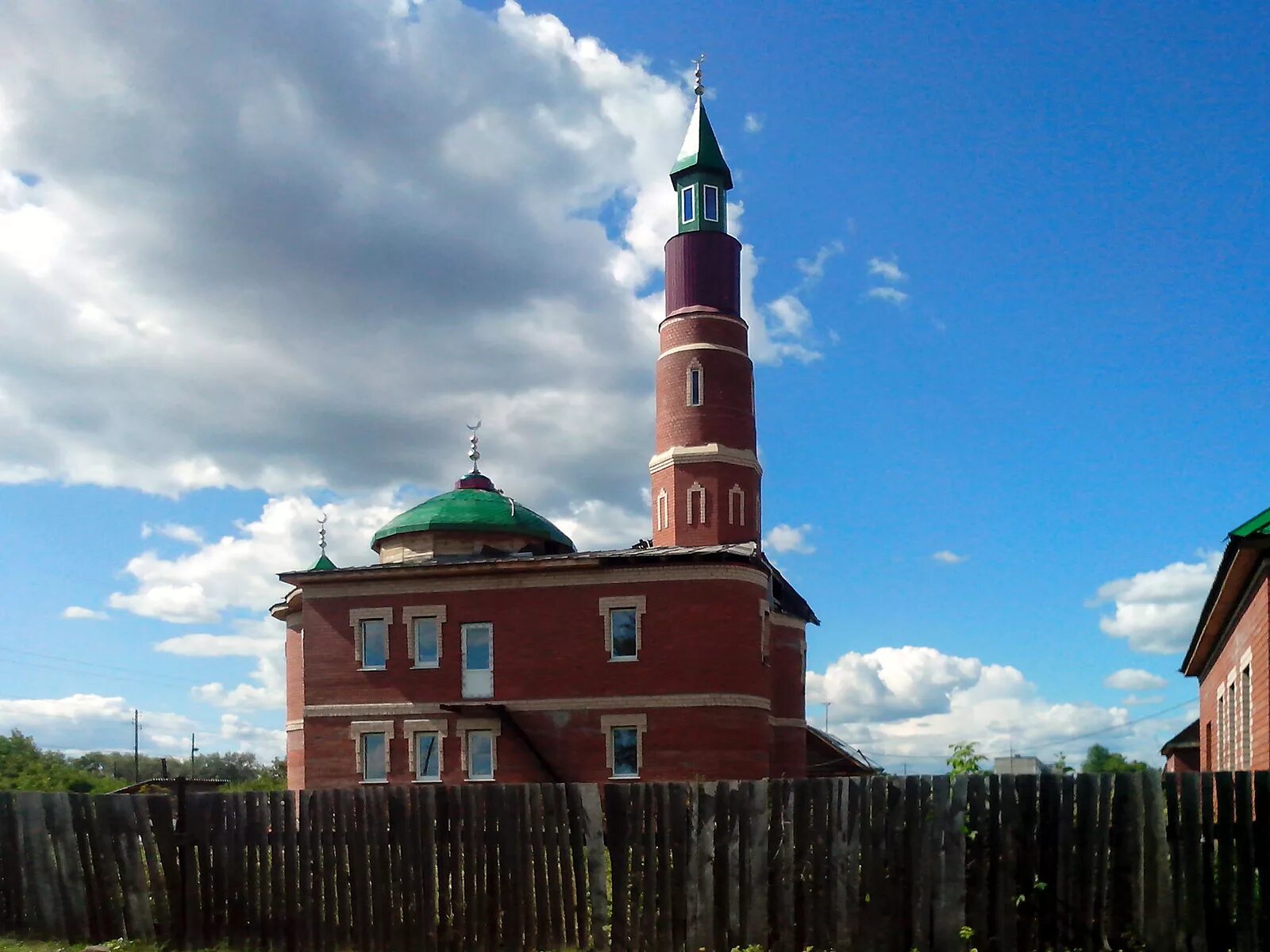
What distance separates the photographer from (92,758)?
4099 inches

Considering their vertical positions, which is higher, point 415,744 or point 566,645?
point 566,645

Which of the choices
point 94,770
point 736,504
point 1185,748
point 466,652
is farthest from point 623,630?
point 94,770

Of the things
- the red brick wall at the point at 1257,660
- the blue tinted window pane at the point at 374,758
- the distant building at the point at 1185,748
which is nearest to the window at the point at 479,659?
the blue tinted window pane at the point at 374,758

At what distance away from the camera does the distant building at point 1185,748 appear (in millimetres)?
53875

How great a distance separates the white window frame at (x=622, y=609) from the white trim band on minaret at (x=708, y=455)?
9703 millimetres

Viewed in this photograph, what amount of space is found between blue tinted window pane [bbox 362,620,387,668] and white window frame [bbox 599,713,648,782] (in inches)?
238

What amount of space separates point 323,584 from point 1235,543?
25189mm

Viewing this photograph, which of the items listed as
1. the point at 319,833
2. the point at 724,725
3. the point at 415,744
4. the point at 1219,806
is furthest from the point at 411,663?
the point at 1219,806

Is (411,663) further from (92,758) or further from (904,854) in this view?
(92,758)

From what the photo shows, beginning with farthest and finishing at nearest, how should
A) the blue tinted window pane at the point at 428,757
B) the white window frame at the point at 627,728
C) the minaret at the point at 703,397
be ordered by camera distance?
1. the minaret at the point at 703,397
2. the blue tinted window pane at the point at 428,757
3. the white window frame at the point at 627,728

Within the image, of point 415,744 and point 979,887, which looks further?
point 415,744

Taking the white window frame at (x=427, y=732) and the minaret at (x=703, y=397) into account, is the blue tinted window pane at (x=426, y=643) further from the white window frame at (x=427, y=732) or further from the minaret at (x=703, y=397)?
the minaret at (x=703, y=397)

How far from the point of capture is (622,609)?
30.4 metres

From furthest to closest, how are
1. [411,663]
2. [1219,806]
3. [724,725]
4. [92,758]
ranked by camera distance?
[92,758] < [411,663] < [724,725] < [1219,806]
